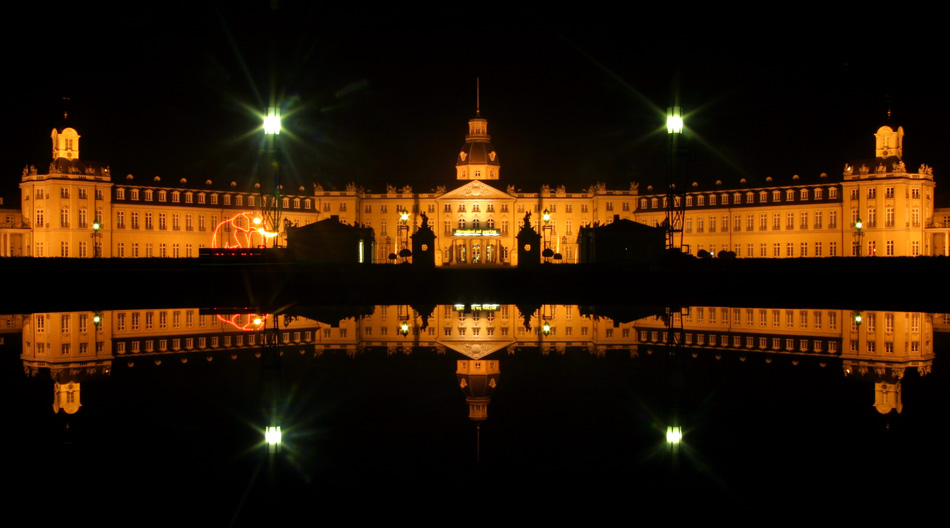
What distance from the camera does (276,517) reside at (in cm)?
621

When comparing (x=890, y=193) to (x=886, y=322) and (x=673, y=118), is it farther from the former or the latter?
(x=886, y=322)

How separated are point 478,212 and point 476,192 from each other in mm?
2643

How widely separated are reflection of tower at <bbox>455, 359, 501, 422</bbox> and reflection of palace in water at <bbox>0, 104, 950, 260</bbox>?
62590 millimetres

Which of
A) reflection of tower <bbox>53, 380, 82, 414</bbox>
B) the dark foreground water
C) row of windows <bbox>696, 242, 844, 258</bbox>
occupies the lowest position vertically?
the dark foreground water

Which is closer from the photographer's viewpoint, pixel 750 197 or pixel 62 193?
pixel 62 193

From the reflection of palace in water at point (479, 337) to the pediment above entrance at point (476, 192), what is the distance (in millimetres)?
88081

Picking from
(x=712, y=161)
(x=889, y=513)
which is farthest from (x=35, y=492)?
(x=712, y=161)

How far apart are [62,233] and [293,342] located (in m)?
88.5

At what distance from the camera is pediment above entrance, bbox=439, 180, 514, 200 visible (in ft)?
366

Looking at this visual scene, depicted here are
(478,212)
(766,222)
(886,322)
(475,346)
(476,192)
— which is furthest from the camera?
(478,212)

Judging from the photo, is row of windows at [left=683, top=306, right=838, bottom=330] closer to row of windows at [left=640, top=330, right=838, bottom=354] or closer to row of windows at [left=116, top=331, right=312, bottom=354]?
row of windows at [left=640, top=330, right=838, bottom=354]

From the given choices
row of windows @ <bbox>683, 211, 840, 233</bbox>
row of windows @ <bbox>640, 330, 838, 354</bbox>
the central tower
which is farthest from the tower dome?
row of windows @ <bbox>640, 330, 838, 354</bbox>

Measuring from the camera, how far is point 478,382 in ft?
36.6

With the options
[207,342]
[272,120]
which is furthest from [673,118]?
[207,342]
